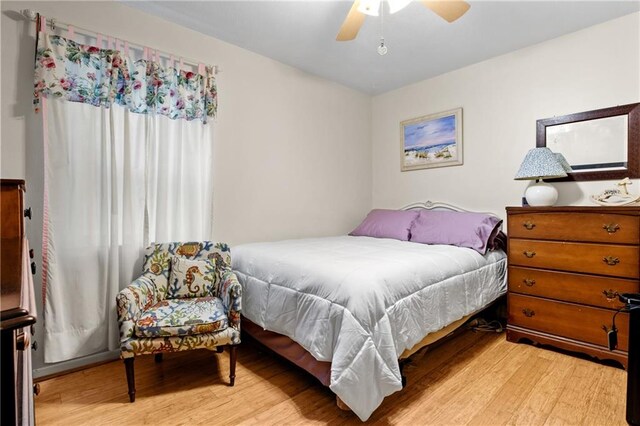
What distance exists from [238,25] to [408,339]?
2.60m

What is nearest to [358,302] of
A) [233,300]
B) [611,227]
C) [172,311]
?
[233,300]

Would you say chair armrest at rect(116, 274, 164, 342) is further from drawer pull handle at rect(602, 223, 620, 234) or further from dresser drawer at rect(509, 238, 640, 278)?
drawer pull handle at rect(602, 223, 620, 234)

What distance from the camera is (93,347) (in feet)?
7.05

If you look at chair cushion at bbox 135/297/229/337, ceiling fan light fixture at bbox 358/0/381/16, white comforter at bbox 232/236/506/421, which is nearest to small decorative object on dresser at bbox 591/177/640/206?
white comforter at bbox 232/236/506/421

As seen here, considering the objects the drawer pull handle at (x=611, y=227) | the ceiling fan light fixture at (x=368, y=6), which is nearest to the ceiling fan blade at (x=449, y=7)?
the ceiling fan light fixture at (x=368, y=6)

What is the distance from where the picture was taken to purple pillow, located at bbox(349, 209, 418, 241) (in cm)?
315

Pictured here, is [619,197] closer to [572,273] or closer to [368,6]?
[572,273]

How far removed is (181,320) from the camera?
179 cm

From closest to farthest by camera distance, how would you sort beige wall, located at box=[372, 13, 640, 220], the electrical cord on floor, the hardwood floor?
1. the hardwood floor
2. beige wall, located at box=[372, 13, 640, 220]
3. the electrical cord on floor

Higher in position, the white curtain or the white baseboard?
the white curtain

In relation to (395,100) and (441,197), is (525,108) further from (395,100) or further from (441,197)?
(395,100)

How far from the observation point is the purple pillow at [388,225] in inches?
124

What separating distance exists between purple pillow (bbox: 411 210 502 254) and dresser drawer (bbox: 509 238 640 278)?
0.20 metres

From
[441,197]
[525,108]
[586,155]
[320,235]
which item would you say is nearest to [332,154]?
[320,235]
